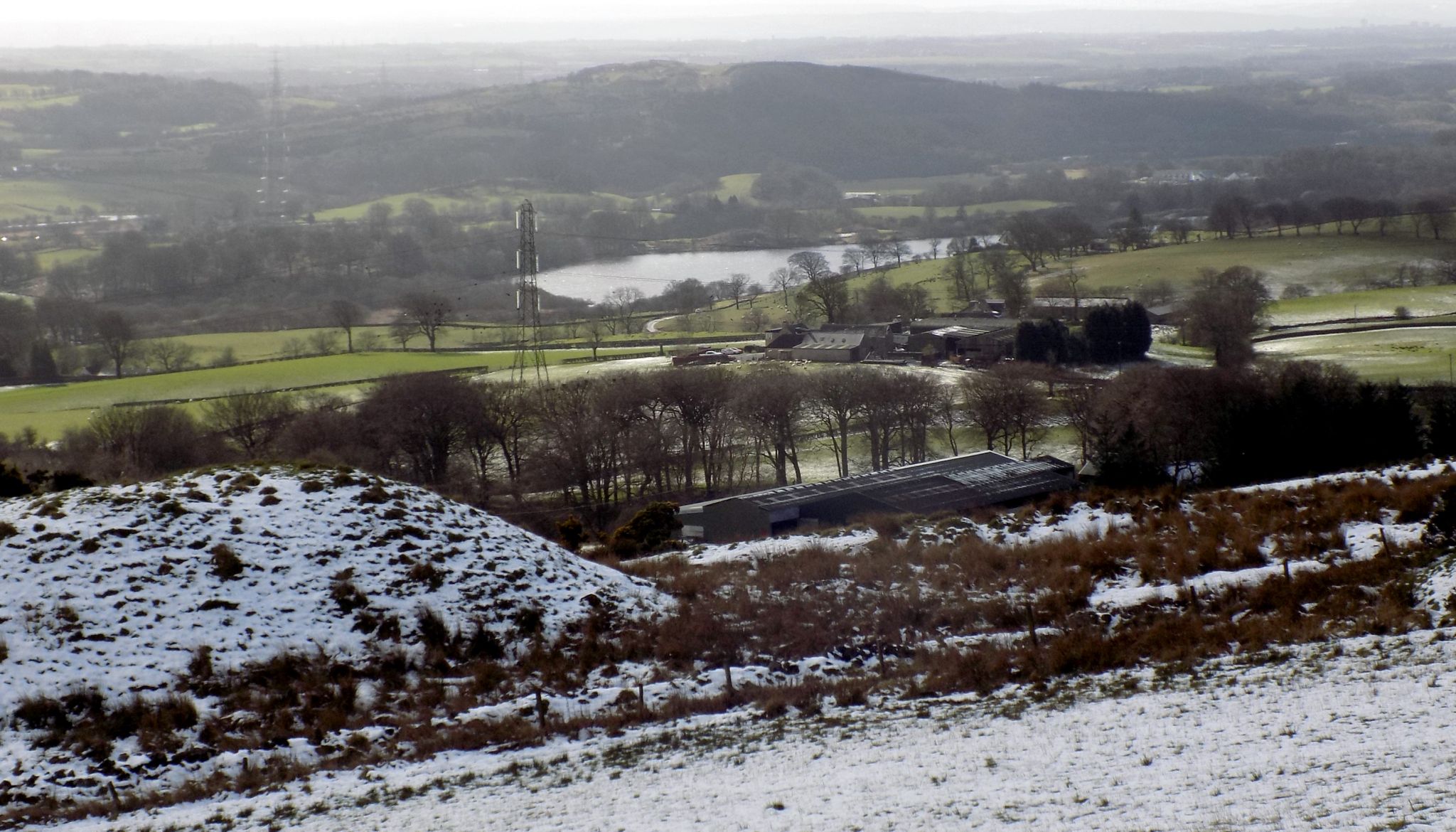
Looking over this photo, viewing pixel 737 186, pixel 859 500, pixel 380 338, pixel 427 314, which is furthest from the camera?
pixel 737 186

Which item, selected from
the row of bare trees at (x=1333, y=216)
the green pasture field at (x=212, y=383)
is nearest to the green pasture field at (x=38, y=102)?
the green pasture field at (x=212, y=383)

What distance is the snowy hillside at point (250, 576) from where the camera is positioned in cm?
1222

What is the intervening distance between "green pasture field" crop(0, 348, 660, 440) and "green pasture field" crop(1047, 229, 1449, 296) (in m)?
29.9

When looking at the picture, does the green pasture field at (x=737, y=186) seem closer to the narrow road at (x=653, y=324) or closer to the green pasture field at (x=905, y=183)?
the green pasture field at (x=905, y=183)

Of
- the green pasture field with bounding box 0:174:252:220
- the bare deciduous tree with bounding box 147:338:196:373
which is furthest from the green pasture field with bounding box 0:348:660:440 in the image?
the green pasture field with bounding box 0:174:252:220

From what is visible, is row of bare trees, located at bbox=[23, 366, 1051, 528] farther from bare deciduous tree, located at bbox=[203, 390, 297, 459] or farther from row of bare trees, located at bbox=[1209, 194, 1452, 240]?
row of bare trees, located at bbox=[1209, 194, 1452, 240]

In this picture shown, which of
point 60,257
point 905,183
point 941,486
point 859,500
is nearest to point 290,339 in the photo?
point 859,500

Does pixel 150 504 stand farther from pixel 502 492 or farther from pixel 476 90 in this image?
pixel 476 90

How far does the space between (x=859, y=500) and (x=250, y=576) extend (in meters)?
12.0

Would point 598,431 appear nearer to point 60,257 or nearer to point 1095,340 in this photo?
point 1095,340

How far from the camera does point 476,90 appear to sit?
17200cm

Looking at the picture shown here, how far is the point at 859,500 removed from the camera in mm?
22984

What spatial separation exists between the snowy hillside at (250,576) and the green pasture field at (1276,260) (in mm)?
52973

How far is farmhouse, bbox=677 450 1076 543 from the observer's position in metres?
22.4
